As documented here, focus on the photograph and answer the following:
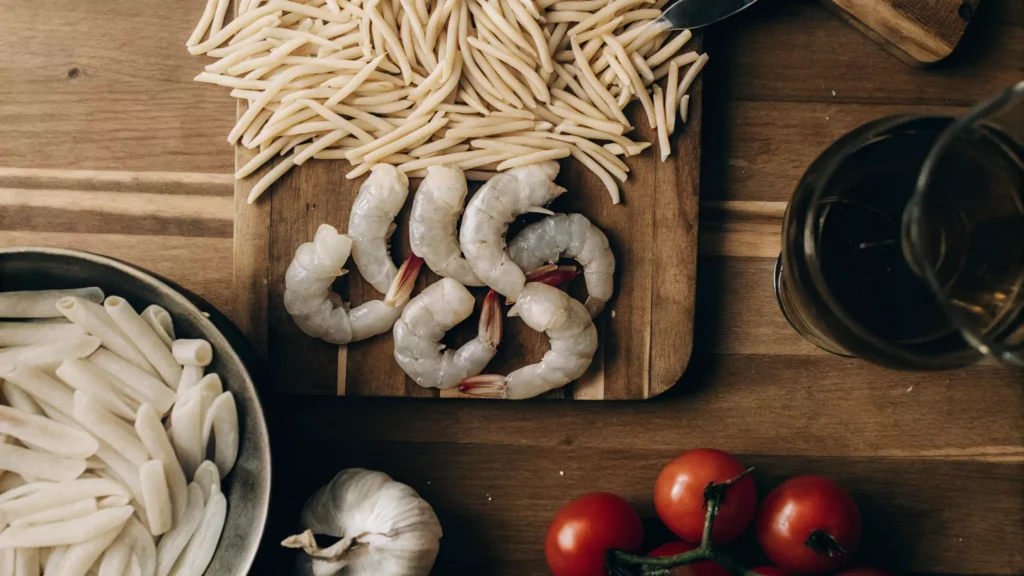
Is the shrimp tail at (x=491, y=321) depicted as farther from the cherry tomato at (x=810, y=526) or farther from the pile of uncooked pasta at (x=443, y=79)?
the cherry tomato at (x=810, y=526)

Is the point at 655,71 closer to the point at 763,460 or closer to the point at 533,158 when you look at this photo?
the point at 533,158

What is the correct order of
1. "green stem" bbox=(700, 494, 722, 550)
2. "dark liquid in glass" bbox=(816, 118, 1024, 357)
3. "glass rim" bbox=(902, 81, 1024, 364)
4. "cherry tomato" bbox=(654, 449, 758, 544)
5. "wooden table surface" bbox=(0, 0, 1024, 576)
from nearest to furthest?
"glass rim" bbox=(902, 81, 1024, 364) < "dark liquid in glass" bbox=(816, 118, 1024, 357) < "green stem" bbox=(700, 494, 722, 550) < "cherry tomato" bbox=(654, 449, 758, 544) < "wooden table surface" bbox=(0, 0, 1024, 576)

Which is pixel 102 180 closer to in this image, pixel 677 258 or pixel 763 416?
pixel 677 258

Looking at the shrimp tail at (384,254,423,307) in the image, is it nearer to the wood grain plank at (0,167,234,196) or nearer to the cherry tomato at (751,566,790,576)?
the wood grain plank at (0,167,234,196)

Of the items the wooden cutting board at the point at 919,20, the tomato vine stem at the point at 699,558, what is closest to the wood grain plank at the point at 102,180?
the tomato vine stem at the point at 699,558

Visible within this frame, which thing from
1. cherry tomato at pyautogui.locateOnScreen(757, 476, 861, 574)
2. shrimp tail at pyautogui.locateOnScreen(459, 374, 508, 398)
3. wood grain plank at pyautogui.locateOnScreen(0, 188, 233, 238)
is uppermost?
wood grain plank at pyautogui.locateOnScreen(0, 188, 233, 238)

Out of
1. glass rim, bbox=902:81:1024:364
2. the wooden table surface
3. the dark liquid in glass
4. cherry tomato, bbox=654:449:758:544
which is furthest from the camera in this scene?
the wooden table surface

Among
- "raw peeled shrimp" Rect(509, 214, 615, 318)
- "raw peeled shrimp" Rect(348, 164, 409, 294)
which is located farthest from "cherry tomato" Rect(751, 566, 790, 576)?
"raw peeled shrimp" Rect(348, 164, 409, 294)
